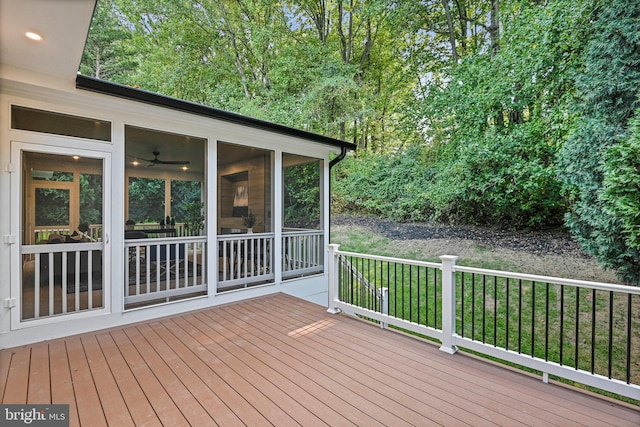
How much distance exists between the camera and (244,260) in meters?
4.99

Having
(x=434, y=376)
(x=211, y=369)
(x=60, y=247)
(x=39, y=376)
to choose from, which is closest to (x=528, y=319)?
(x=434, y=376)

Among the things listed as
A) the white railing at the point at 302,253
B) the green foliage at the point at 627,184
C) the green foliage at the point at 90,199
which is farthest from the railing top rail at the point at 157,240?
the green foliage at the point at 627,184

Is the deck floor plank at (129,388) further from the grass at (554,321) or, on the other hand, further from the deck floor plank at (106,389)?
the grass at (554,321)

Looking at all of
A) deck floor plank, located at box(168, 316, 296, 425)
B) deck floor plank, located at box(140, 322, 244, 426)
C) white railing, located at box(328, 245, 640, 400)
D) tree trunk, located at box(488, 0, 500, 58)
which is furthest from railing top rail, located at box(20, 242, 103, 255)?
tree trunk, located at box(488, 0, 500, 58)

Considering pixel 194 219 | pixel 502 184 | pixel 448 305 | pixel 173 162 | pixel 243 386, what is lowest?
pixel 243 386

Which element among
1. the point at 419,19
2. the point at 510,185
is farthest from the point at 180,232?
the point at 419,19

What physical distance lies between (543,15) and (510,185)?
10.7 feet

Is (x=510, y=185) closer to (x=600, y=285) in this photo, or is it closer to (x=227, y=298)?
(x=600, y=285)

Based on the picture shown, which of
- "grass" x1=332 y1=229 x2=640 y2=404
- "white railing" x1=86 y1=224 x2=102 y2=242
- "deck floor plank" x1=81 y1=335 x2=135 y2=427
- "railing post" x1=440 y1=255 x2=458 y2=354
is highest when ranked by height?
"white railing" x1=86 y1=224 x2=102 y2=242

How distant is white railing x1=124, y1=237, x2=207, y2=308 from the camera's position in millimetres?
3922

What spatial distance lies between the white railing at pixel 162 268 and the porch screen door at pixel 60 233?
0.34m

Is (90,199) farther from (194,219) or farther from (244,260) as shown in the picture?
(244,260)

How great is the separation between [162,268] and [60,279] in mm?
1478

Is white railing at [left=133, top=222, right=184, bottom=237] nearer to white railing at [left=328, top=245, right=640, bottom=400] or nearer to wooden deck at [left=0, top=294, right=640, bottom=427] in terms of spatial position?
wooden deck at [left=0, top=294, right=640, bottom=427]
